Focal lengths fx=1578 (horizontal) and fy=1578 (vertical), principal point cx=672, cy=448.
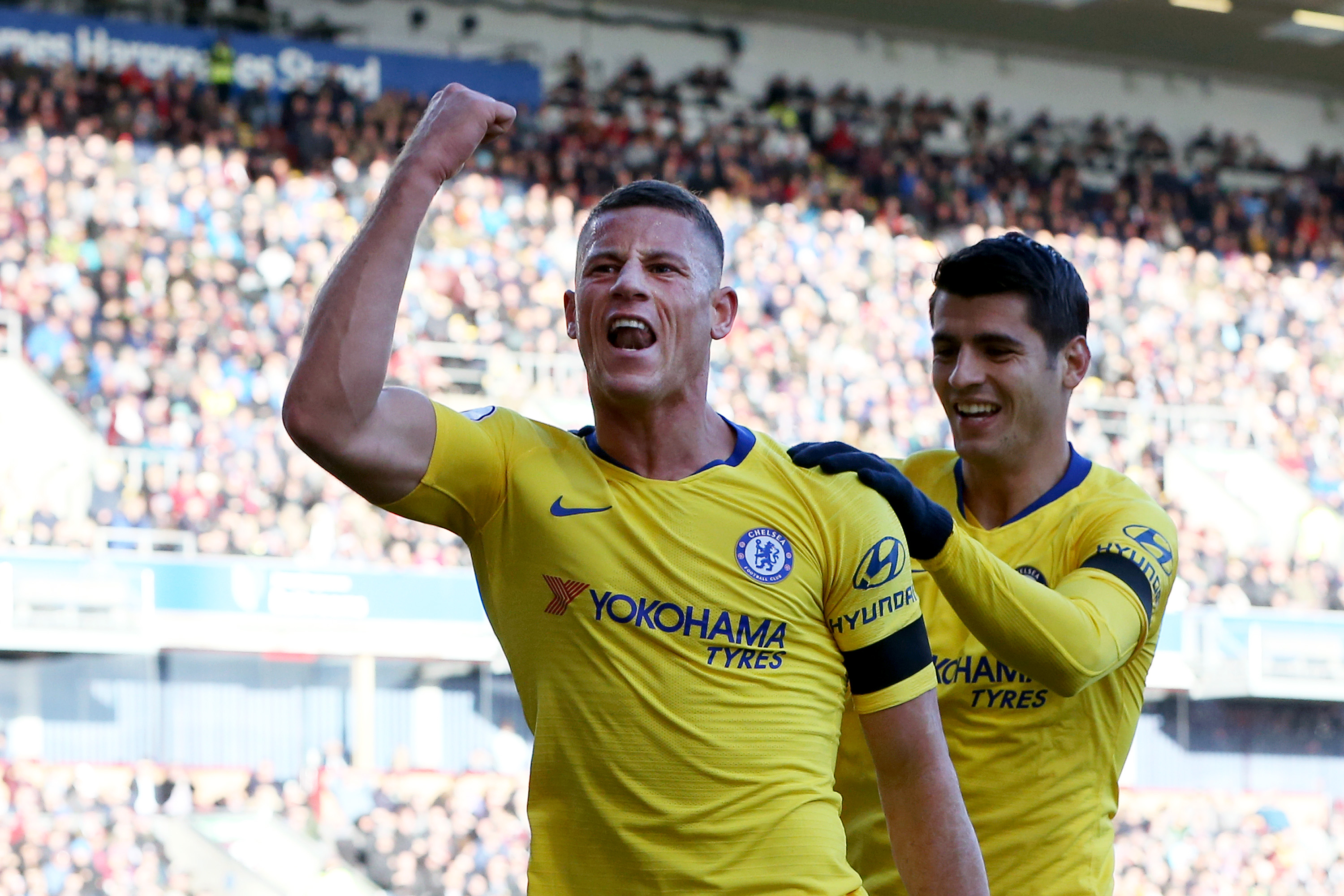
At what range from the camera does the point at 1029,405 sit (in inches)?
133

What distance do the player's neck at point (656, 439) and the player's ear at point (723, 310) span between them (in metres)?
0.15

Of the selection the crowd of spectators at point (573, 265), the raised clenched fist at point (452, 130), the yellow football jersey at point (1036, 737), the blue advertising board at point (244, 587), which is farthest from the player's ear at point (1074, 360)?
the crowd of spectators at point (573, 265)

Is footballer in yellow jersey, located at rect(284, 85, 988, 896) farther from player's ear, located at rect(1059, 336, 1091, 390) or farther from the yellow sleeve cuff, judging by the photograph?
player's ear, located at rect(1059, 336, 1091, 390)

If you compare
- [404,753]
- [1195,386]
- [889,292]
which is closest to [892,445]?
[889,292]

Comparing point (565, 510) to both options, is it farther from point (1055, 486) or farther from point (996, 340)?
point (1055, 486)

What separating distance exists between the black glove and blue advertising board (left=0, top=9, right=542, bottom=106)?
16517mm

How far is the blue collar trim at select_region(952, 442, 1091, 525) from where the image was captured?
345cm

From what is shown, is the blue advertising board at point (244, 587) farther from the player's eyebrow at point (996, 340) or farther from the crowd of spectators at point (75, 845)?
the player's eyebrow at point (996, 340)

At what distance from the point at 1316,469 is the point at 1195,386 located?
167 centimetres

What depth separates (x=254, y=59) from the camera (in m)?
18.3

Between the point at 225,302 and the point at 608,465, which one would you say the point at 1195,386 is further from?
the point at 608,465

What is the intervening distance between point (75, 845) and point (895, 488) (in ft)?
38.1

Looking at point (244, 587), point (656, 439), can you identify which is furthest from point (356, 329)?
point (244, 587)

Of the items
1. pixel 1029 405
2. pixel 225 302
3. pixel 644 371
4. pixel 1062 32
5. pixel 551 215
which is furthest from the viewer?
pixel 1062 32
